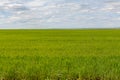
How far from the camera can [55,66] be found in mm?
10633

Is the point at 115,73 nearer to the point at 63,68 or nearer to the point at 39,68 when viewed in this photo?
the point at 63,68

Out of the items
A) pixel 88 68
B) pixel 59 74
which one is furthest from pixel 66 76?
pixel 88 68

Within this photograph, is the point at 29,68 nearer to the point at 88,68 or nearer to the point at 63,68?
the point at 63,68

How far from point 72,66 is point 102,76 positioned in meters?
1.58

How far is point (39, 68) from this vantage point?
10.1 meters

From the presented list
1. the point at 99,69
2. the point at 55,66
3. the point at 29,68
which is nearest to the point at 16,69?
the point at 29,68

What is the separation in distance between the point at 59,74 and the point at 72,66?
4.44 ft

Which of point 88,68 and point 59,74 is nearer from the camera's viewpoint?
point 59,74

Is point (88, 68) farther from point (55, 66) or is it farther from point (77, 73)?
point (55, 66)

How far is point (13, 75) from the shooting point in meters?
9.66

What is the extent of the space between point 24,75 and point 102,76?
2661mm

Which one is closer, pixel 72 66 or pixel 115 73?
pixel 115 73

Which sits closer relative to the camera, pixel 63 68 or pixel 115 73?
pixel 115 73

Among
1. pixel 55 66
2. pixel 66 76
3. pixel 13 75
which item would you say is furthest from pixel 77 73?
pixel 13 75
